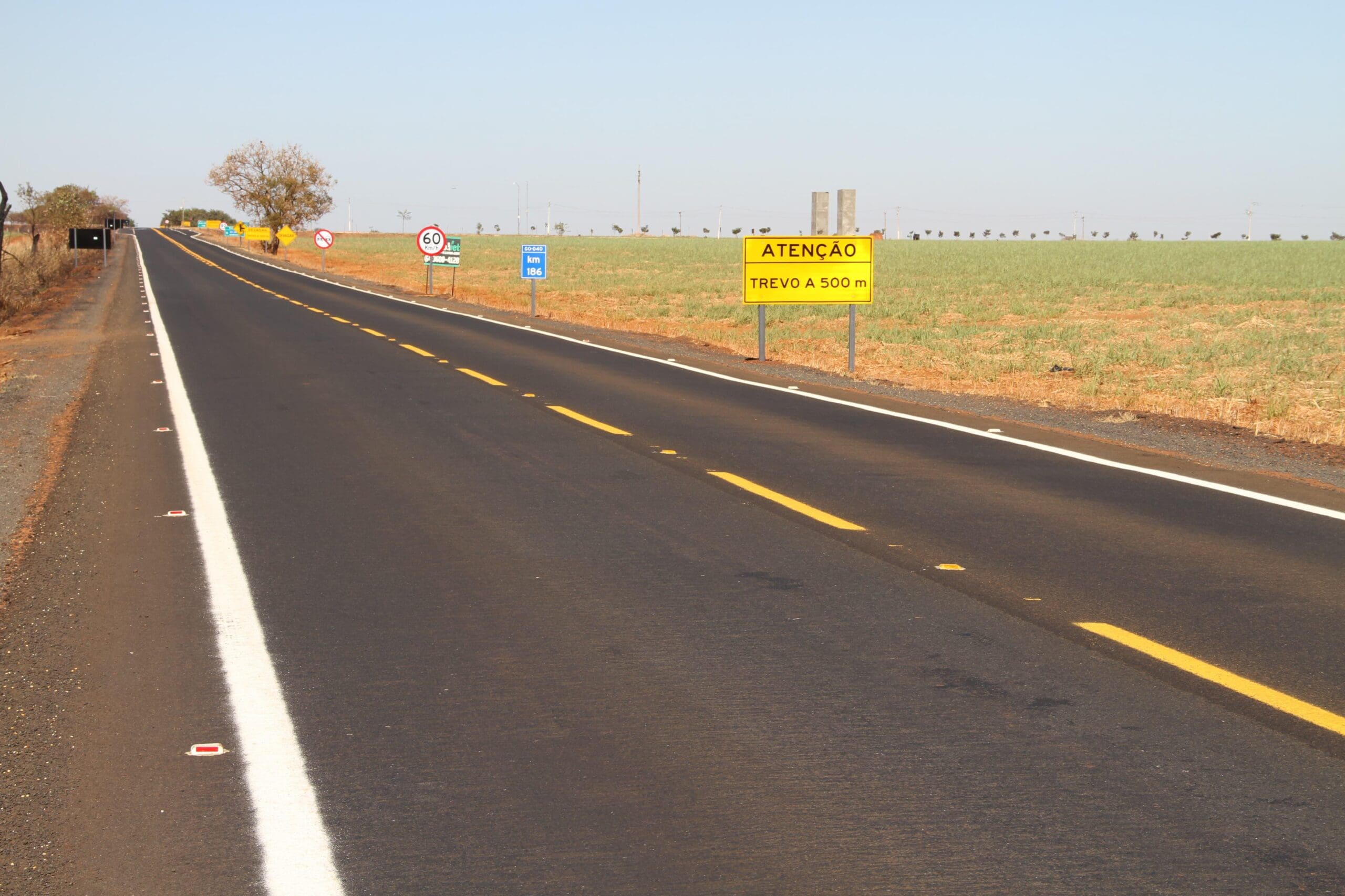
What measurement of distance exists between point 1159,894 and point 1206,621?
2973 mm

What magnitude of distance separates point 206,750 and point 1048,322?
112ft

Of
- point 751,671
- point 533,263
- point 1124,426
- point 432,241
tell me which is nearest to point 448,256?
point 432,241

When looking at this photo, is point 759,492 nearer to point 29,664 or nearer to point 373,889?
point 29,664

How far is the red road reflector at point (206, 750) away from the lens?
4.69m

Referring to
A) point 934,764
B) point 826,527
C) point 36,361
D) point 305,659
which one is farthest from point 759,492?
point 36,361

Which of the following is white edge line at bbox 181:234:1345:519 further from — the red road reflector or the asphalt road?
the red road reflector

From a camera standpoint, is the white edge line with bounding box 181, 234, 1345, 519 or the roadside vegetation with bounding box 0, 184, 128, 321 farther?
the roadside vegetation with bounding box 0, 184, 128, 321

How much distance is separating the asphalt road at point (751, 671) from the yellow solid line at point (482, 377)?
5.36 m

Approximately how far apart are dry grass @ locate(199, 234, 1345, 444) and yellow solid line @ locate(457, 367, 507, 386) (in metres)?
5.42

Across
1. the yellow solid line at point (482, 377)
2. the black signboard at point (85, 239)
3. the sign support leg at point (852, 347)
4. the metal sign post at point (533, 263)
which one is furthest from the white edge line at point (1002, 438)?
the black signboard at point (85, 239)

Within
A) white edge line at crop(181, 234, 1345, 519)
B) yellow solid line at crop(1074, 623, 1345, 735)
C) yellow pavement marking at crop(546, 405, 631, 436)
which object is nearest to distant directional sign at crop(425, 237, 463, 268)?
white edge line at crop(181, 234, 1345, 519)

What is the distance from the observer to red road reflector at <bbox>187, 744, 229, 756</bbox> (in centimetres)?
469

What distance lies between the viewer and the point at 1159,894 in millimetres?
3617

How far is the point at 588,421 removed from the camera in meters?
13.8
